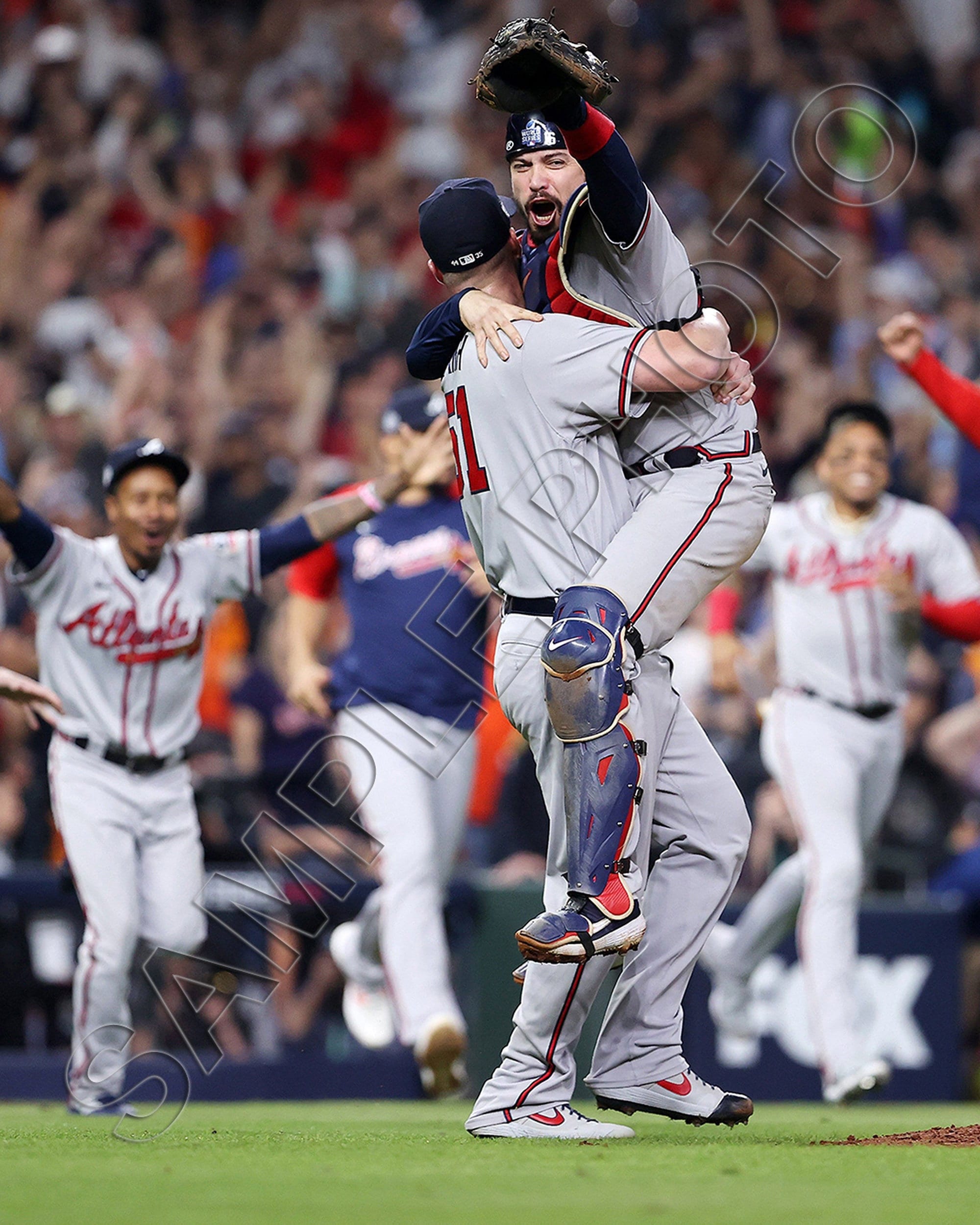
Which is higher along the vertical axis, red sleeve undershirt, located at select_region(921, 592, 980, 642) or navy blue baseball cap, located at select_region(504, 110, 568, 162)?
navy blue baseball cap, located at select_region(504, 110, 568, 162)

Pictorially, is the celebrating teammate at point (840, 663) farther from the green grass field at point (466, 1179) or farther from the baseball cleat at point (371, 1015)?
the green grass field at point (466, 1179)

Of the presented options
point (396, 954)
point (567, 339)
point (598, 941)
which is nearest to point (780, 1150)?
point (598, 941)

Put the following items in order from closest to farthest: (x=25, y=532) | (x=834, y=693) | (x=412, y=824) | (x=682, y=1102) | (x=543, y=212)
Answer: (x=682, y=1102)
(x=543, y=212)
(x=25, y=532)
(x=412, y=824)
(x=834, y=693)

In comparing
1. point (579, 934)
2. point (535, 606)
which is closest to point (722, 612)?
point (535, 606)

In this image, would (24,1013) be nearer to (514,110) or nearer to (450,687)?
(450,687)

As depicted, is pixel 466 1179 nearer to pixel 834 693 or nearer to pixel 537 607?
pixel 537 607

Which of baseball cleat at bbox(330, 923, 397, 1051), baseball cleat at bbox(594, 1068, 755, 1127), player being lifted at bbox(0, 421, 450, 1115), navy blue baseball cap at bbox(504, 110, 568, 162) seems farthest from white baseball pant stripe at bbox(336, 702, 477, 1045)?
navy blue baseball cap at bbox(504, 110, 568, 162)

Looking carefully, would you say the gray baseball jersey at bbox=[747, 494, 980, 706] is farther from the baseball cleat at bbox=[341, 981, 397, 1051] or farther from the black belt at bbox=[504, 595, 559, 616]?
the black belt at bbox=[504, 595, 559, 616]
